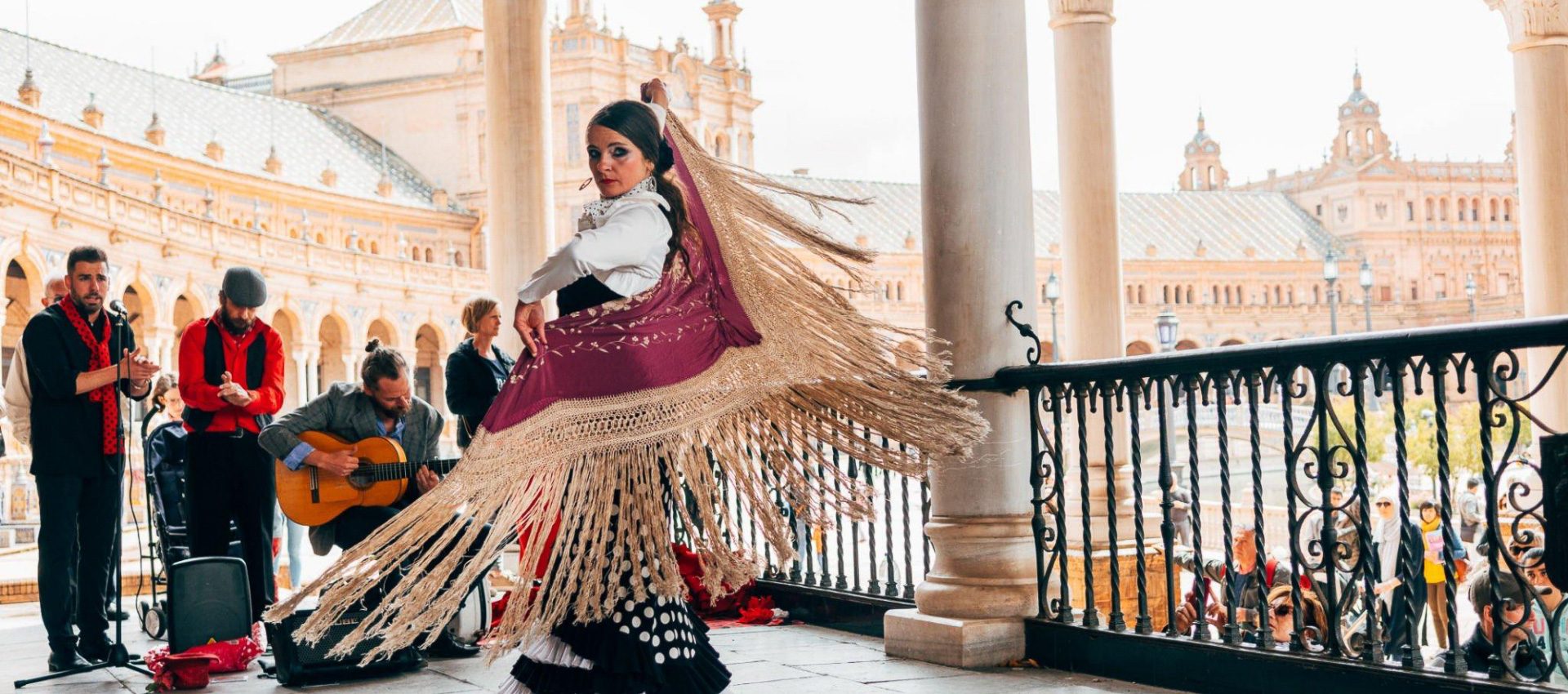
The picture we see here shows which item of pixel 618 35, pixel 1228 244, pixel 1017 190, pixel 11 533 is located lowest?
pixel 11 533

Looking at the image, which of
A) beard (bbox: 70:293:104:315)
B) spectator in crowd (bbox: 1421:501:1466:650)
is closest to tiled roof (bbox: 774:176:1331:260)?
spectator in crowd (bbox: 1421:501:1466:650)

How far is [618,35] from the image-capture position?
5719 centimetres

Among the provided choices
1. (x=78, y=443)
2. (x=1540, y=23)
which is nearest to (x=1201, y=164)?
(x=1540, y=23)

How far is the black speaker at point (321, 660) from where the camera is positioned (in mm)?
4941

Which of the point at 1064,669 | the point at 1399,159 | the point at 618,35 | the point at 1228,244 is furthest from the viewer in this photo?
the point at 1399,159

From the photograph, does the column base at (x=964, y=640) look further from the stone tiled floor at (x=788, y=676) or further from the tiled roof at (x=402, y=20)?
the tiled roof at (x=402, y=20)

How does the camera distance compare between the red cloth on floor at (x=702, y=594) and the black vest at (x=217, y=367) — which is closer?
the black vest at (x=217, y=367)

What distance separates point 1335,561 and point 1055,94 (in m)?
5.62

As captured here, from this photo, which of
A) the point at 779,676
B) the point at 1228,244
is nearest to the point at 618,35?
the point at 1228,244

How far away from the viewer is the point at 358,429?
548cm

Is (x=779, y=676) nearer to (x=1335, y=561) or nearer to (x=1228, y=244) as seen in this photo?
(x=1335, y=561)

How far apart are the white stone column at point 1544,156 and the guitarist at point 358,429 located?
7845 millimetres

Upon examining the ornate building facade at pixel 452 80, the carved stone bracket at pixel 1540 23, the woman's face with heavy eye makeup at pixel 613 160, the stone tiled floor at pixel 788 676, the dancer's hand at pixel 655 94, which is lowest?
the stone tiled floor at pixel 788 676

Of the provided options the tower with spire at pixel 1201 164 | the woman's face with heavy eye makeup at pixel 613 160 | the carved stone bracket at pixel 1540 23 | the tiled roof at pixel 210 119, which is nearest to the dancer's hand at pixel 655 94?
the woman's face with heavy eye makeup at pixel 613 160
